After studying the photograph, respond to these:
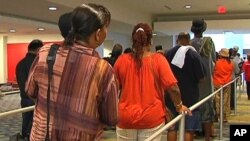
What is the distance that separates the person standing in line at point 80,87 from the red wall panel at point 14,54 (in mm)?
18596

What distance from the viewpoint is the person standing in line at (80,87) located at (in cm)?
165

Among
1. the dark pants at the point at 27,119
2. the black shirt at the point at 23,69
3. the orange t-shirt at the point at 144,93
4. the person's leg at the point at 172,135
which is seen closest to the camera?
the orange t-shirt at the point at 144,93

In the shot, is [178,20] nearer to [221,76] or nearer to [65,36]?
[221,76]

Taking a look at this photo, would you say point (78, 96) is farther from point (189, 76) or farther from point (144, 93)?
point (189, 76)

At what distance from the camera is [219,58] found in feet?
25.9

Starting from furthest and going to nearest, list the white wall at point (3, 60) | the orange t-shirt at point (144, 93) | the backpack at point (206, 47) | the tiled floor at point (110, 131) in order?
the white wall at point (3, 60)
the tiled floor at point (110, 131)
the backpack at point (206, 47)
the orange t-shirt at point (144, 93)

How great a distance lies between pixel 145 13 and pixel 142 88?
12501mm

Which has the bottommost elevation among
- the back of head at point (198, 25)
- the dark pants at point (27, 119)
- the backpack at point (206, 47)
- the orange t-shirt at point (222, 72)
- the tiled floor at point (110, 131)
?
the tiled floor at point (110, 131)

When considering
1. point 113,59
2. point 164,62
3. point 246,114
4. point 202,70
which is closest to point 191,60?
point 202,70

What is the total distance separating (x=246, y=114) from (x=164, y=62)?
696 centimetres

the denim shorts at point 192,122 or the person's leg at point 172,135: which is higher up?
the denim shorts at point 192,122

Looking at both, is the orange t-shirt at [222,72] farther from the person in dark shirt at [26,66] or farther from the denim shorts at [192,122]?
the denim shorts at [192,122]

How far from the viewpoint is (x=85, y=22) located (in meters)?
1.67

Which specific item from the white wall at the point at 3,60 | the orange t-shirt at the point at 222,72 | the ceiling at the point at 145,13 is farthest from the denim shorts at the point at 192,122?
the white wall at the point at 3,60
